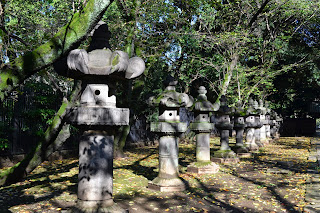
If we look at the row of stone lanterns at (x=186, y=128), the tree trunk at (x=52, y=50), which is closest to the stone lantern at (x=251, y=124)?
the row of stone lanterns at (x=186, y=128)

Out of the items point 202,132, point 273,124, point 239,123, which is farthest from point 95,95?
point 273,124

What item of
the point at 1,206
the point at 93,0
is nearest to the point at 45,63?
the point at 93,0

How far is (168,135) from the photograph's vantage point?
7914 millimetres

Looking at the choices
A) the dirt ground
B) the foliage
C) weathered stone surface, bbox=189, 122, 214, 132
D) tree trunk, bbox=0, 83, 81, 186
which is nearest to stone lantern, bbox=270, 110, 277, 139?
the foliage

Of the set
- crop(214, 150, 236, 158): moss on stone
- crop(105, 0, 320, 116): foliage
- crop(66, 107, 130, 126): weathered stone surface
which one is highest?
crop(105, 0, 320, 116): foliage

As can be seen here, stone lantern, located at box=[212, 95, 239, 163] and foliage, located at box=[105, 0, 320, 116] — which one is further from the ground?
foliage, located at box=[105, 0, 320, 116]

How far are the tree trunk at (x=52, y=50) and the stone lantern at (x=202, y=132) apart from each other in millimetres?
6200

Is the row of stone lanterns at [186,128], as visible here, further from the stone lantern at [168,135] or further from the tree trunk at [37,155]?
the tree trunk at [37,155]

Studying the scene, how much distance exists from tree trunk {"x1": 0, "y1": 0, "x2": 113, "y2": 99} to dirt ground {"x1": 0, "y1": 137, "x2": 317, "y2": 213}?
2.34 metres

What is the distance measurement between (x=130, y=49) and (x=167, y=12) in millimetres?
2352

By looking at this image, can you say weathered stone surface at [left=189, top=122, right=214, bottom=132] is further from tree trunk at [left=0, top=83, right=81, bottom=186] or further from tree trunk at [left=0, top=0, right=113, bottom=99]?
tree trunk at [left=0, top=0, right=113, bottom=99]

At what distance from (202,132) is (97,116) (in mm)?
6366

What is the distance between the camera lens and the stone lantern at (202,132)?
10102mm

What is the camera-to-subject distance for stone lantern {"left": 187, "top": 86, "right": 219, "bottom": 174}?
33.1 ft
